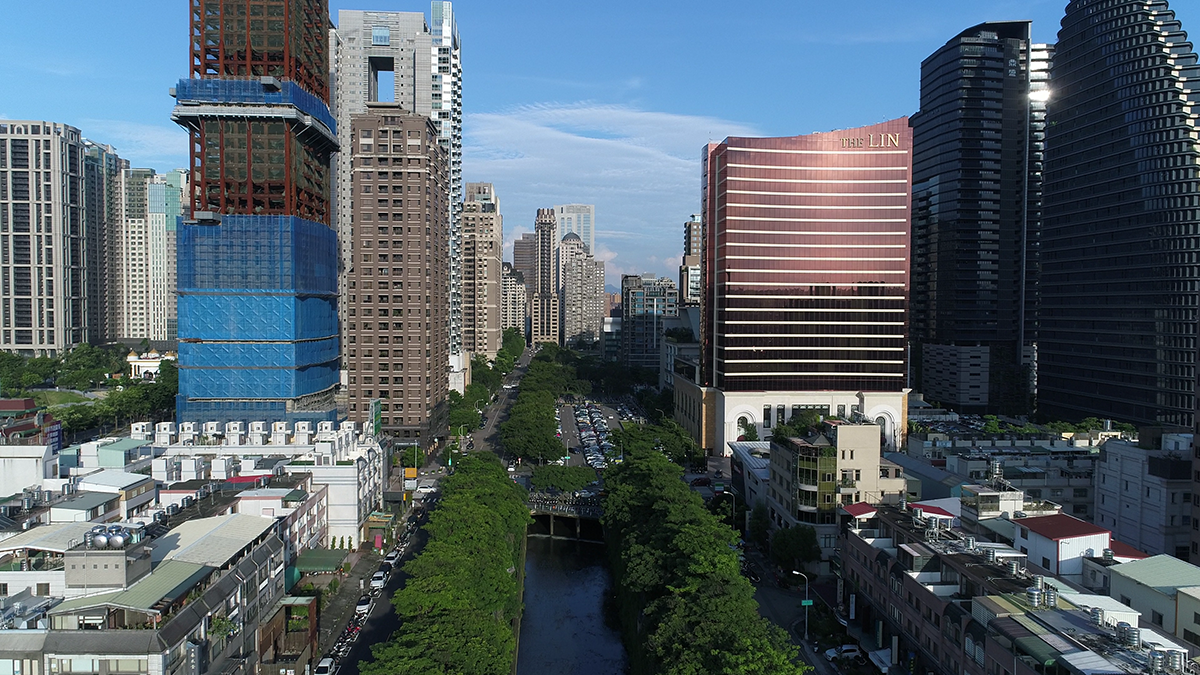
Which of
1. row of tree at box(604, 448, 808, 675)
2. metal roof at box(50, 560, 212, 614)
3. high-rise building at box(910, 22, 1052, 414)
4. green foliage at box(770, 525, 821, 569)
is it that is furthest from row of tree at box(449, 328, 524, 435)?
high-rise building at box(910, 22, 1052, 414)

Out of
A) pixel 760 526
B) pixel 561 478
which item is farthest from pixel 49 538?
pixel 760 526

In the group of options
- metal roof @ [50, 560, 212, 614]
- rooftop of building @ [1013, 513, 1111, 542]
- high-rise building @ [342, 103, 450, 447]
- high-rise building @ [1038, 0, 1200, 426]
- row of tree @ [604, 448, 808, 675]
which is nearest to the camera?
metal roof @ [50, 560, 212, 614]

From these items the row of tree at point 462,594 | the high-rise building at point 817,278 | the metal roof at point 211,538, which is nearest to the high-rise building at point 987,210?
the high-rise building at point 817,278

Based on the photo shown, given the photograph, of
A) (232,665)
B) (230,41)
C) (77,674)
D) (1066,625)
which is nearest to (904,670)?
(1066,625)

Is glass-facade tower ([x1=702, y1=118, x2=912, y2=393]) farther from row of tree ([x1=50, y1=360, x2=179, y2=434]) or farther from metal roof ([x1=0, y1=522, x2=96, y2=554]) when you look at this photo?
row of tree ([x1=50, y1=360, x2=179, y2=434])

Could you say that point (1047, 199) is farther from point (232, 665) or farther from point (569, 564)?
point (232, 665)

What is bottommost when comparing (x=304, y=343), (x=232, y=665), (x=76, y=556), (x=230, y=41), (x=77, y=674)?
(x=232, y=665)

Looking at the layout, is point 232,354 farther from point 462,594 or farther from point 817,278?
point 817,278
